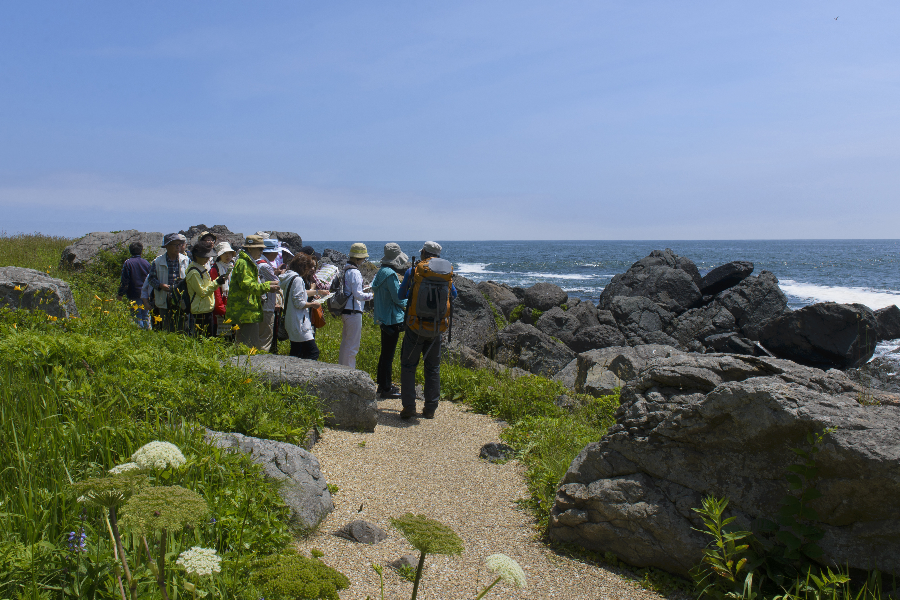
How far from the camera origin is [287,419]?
203 inches

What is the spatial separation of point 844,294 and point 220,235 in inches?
1481

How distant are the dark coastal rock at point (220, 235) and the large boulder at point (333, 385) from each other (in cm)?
1309

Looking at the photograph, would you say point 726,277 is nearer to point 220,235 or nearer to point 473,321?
point 473,321

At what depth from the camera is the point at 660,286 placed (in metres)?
24.6

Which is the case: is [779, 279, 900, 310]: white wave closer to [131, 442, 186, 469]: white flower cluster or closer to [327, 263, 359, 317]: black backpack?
[327, 263, 359, 317]: black backpack

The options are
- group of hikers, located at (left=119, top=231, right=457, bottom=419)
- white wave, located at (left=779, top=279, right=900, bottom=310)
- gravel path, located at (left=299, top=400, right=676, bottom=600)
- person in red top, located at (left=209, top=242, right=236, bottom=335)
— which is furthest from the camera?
white wave, located at (left=779, top=279, right=900, bottom=310)

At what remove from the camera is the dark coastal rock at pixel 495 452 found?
595cm

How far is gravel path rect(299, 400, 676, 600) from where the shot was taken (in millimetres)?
3553

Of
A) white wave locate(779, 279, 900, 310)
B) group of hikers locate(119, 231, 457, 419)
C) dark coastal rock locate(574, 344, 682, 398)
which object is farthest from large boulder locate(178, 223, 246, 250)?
white wave locate(779, 279, 900, 310)

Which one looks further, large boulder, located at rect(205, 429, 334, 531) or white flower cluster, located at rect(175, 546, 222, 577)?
large boulder, located at rect(205, 429, 334, 531)

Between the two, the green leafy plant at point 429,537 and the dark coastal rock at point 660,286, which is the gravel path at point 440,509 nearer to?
the green leafy plant at point 429,537

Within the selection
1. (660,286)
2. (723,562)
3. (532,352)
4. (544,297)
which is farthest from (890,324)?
(723,562)

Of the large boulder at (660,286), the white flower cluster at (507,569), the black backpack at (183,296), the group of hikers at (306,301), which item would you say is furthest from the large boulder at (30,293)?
the large boulder at (660,286)

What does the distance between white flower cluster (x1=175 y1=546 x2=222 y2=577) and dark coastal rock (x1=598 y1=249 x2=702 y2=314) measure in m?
22.5
